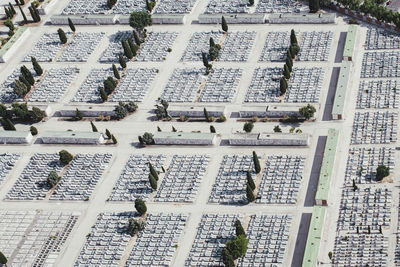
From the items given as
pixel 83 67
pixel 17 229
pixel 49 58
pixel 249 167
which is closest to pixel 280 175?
pixel 249 167

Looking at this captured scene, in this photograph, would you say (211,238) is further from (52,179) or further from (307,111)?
(52,179)

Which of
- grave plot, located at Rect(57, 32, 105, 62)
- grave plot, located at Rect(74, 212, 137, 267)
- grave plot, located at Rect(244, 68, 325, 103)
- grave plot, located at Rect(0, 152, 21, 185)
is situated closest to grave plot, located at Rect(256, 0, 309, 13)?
grave plot, located at Rect(244, 68, 325, 103)

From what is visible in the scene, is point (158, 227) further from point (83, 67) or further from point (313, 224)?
point (83, 67)

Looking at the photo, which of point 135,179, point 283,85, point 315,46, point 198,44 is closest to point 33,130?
point 135,179

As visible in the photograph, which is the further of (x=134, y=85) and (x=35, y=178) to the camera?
(x=134, y=85)

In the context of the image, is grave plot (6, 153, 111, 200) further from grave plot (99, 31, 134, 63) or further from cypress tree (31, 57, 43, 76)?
grave plot (99, 31, 134, 63)

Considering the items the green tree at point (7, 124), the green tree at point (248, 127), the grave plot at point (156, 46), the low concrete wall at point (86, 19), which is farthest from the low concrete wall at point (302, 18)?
the green tree at point (7, 124)

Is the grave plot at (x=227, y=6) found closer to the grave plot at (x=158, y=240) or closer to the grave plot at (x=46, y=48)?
the grave plot at (x=46, y=48)
